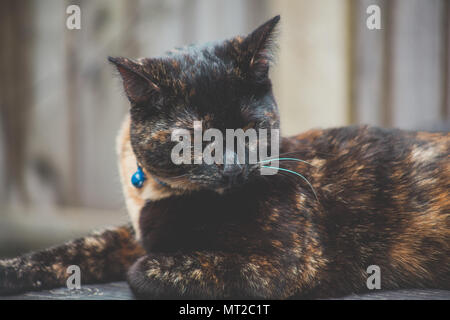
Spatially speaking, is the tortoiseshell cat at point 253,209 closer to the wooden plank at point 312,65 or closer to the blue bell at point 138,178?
the blue bell at point 138,178

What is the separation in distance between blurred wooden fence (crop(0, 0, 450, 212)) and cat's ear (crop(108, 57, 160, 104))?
3.69ft

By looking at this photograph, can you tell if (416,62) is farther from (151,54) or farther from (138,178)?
(138,178)

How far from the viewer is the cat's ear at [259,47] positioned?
1.47 m

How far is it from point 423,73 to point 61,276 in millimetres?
1929

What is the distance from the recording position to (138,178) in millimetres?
1538

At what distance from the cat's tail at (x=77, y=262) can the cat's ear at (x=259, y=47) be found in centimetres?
72

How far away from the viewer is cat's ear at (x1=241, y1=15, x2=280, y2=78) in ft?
4.81

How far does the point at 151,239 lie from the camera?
1.49 metres

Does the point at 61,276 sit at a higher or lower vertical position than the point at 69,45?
lower

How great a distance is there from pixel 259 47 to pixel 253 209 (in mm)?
495

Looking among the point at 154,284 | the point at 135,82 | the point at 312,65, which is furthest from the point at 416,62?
the point at 154,284
